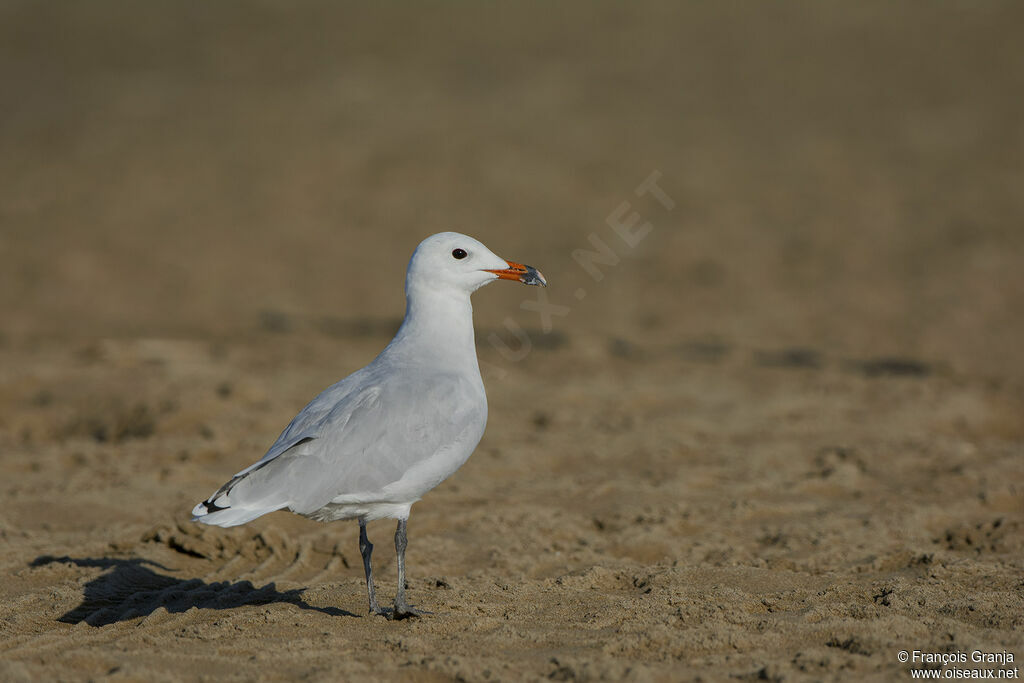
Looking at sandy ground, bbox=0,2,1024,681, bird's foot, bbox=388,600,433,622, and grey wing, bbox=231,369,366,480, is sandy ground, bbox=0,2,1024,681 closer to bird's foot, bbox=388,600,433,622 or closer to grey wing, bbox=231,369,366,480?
bird's foot, bbox=388,600,433,622

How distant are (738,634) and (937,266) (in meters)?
10.4

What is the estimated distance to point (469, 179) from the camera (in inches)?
699

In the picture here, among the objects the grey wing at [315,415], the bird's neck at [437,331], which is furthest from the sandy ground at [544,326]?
the bird's neck at [437,331]

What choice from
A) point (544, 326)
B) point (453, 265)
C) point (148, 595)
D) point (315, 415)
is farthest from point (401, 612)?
point (544, 326)

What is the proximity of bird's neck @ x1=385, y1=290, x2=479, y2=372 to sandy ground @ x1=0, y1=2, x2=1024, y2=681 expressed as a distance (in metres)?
1.12

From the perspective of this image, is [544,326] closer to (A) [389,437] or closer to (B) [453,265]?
(B) [453,265]

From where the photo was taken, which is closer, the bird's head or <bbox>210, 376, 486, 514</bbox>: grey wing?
<bbox>210, 376, 486, 514</bbox>: grey wing

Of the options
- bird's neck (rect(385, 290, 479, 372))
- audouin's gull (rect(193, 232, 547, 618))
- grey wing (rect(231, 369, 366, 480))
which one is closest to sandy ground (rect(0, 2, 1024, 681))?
audouin's gull (rect(193, 232, 547, 618))

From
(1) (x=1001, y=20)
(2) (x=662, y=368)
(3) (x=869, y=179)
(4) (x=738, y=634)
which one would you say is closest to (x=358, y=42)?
(3) (x=869, y=179)

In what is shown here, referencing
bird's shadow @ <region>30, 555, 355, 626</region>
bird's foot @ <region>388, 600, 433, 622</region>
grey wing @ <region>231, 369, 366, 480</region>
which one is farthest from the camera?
bird's shadow @ <region>30, 555, 355, 626</region>

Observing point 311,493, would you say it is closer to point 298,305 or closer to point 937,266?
point 298,305

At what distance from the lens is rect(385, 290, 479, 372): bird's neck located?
5113 mm

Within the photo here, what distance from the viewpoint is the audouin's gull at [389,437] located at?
452cm

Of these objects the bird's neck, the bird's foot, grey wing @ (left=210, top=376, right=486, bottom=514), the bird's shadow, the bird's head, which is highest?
the bird's head
